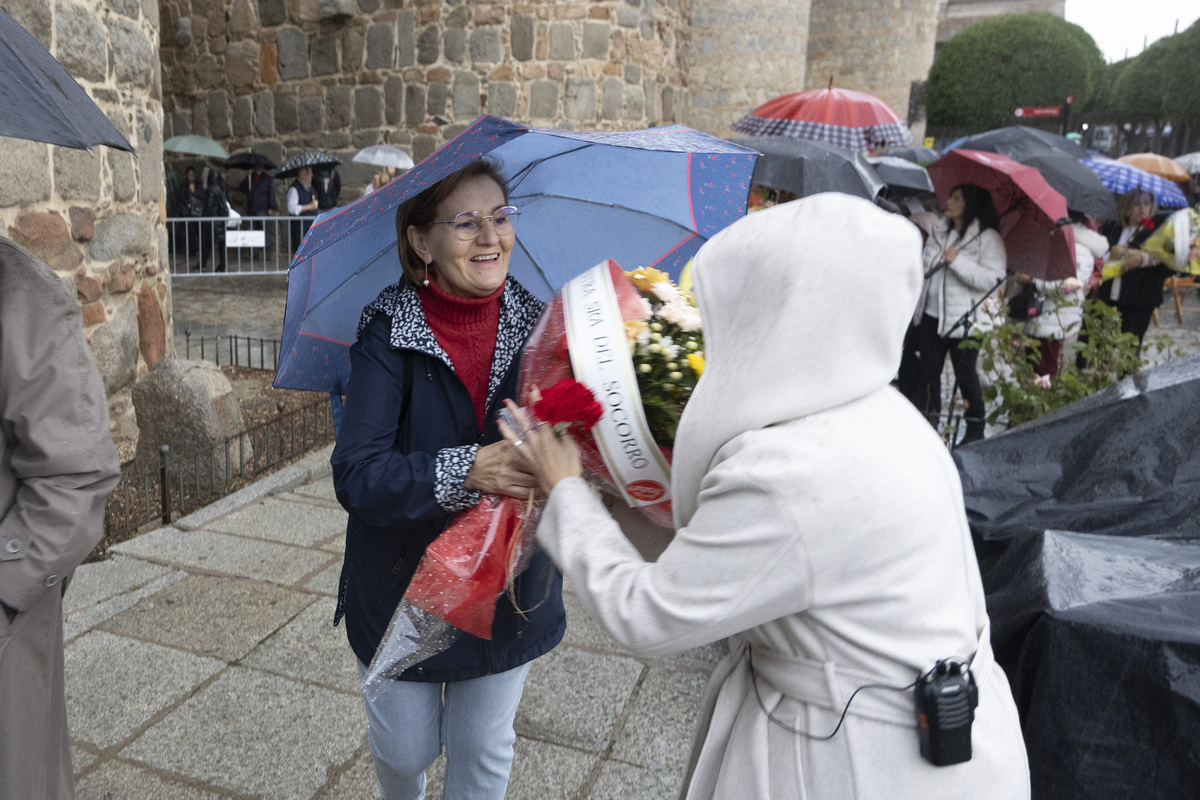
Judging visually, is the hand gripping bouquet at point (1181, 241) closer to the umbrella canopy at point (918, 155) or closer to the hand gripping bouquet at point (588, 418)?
the umbrella canopy at point (918, 155)

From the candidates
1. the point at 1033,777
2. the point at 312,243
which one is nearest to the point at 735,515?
the point at 312,243

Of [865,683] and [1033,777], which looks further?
[1033,777]

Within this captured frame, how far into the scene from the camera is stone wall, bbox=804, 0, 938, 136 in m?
22.2

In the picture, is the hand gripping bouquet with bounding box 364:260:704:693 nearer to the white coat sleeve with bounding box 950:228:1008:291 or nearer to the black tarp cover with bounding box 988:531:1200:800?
the black tarp cover with bounding box 988:531:1200:800

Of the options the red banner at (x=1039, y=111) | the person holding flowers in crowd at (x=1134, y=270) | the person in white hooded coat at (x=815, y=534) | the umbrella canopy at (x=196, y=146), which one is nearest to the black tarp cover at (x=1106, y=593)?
the person in white hooded coat at (x=815, y=534)

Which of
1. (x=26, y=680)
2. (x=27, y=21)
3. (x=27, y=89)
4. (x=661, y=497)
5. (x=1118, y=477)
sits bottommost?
(x=26, y=680)

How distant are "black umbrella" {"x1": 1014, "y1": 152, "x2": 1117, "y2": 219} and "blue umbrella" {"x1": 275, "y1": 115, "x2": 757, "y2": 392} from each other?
5666mm

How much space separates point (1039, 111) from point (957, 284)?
76.0 feet

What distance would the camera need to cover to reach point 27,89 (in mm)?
1730

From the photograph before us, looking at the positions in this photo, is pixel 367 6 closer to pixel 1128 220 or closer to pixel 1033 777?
pixel 1128 220

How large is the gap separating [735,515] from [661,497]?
35 cm

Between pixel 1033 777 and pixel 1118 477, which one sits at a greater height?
pixel 1118 477

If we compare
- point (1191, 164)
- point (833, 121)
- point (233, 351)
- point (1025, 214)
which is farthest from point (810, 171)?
point (1191, 164)

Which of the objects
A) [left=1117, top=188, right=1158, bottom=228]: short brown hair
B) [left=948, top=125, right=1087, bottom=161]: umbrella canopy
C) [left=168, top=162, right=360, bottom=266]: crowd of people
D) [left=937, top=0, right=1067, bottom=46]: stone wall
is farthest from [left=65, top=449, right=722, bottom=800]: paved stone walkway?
[left=937, top=0, right=1067, bottom=46]: stone wall
